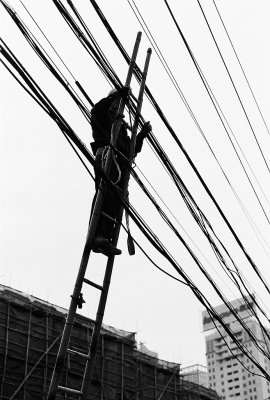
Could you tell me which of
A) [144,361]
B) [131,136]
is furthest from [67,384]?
[131,136]

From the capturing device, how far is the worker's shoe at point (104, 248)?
4.91 metres

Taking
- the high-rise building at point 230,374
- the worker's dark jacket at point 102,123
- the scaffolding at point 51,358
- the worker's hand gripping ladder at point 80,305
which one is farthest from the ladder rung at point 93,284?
the high-rise building at point 230,374

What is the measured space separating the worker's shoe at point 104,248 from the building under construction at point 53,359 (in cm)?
718

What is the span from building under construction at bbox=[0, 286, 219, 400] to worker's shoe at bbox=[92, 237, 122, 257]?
7.18m

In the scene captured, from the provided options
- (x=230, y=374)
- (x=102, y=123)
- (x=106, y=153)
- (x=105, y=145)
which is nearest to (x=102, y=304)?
(x=106, y=153)

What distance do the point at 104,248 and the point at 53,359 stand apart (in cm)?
944

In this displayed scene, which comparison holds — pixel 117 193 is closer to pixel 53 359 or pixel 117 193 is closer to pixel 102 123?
pixel 102 123

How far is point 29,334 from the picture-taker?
13.1 meters

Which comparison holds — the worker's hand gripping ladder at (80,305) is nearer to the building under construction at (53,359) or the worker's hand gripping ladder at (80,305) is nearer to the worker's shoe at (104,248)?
the worker's shoe at (104,248)

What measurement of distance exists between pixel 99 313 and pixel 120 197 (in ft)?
3.70

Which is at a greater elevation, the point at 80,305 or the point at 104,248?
the point at 104,248

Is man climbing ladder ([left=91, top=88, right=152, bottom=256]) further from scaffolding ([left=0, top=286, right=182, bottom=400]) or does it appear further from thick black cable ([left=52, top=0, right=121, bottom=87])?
scaffolding ([left=0, top=286, right=182, bottom=400])

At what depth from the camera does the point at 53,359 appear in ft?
44.2

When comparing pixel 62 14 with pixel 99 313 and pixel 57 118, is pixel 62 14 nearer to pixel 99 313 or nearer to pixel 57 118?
pixel 57 118
